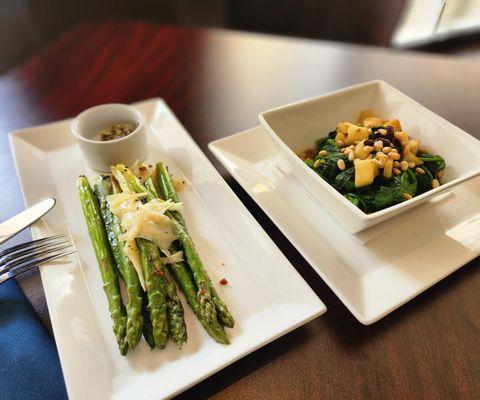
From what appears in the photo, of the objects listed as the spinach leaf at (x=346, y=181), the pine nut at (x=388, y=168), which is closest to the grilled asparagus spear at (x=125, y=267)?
the spinach leaf at (x=346, y=181)

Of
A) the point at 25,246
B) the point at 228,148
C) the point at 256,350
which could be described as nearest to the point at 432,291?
the point at 256,350

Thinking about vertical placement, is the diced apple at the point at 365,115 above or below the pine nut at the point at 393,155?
→ above

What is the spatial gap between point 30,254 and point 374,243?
126cm

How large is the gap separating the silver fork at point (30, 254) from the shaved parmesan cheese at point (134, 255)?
10.8 inches

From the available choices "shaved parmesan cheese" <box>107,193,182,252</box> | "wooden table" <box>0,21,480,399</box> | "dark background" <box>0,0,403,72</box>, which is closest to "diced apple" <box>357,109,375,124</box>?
"wooden table" <box>0,21,480,399</box>

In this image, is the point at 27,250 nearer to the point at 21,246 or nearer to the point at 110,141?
the point at 21,246

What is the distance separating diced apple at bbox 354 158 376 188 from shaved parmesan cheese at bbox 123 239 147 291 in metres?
0.85

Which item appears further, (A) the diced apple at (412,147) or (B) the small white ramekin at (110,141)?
(B) the small white ramekin at (110,141)

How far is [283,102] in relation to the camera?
7.63ft

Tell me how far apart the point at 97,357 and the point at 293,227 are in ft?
2.59

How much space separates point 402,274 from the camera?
3.94ft

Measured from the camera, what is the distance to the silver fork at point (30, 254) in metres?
1.27

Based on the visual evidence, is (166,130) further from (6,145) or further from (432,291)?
(432,291)

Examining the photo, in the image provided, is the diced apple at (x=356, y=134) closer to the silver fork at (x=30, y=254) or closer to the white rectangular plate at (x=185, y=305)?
the white rectangular plate at (x=185, y=305)
